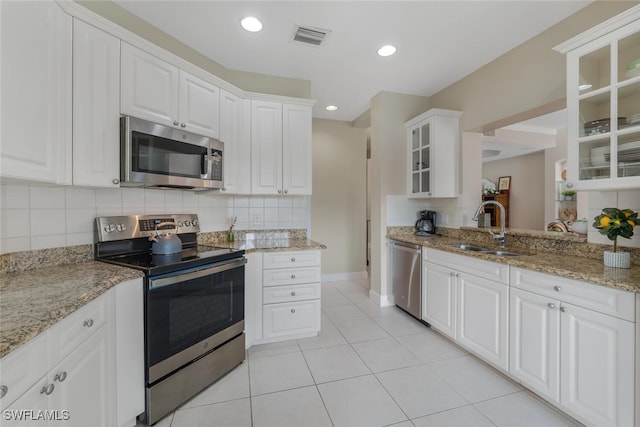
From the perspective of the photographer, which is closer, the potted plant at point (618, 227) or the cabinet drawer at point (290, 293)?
the potted plant at point (618, 227)

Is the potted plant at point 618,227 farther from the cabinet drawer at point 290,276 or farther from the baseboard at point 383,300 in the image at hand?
the baseboard at point 383,300

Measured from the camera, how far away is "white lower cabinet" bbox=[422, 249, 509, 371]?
1978 millimetres

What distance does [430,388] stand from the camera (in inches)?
74.9

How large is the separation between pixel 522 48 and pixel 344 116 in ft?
8.13

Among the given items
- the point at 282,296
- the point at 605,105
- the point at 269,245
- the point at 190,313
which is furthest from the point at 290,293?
the point at 605,105

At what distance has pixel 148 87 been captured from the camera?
190cm

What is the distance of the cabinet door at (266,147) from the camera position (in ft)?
8.87

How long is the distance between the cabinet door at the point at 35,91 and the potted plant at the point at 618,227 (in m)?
3.11

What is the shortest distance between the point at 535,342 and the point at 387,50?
2618 millimetres

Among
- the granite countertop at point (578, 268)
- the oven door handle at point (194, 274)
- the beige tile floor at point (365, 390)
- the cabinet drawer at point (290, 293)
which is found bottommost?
the beige tile floor at point (365, 390)

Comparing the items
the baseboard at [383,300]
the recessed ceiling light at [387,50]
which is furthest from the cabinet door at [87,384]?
the recessed ceiling light at [387,50]

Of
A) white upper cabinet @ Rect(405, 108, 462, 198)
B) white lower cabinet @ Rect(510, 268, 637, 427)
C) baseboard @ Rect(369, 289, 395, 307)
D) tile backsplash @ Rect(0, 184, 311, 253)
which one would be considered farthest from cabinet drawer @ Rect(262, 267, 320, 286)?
white upper cabinet @ Rect(405, 108, 462, 198)

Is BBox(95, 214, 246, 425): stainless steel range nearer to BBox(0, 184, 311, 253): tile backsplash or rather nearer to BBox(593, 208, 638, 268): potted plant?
BBox(0, 184, 311, 253): tile backsplash

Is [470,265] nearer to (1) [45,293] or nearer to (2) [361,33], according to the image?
(2) [361,33]
